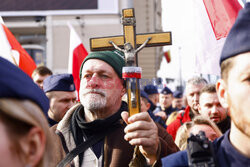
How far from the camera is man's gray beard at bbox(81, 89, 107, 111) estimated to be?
120 inches

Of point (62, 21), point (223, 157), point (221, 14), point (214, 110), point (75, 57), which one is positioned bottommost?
point (223, 157)

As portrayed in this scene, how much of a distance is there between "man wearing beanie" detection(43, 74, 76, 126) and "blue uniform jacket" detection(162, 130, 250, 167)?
8.71ft

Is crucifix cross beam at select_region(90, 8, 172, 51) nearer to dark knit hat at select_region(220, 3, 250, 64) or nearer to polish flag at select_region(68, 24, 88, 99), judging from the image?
dark knit hat at select_region(220, 3, 250, 64)

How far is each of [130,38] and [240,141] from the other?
1132 millimetres

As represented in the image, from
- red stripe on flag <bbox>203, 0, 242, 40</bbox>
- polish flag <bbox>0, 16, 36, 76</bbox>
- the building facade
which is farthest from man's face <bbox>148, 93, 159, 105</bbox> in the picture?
the building facade

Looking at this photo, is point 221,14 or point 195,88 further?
point 195,88

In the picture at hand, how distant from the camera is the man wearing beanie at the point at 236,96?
1.73m

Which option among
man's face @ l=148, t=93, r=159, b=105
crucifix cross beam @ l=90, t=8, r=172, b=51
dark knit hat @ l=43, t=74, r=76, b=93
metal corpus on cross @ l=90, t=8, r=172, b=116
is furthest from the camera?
man's face @ l=148, t=93, r=159, b=105

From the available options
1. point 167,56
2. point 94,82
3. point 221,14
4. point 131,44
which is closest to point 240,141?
point 131,44

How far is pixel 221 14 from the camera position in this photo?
346 cm

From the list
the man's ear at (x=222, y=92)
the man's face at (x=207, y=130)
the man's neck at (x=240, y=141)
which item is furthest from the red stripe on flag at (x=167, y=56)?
the man's neck at (x=240, y=141)

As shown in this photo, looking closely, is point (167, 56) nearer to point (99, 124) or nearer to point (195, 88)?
point (195, 88)

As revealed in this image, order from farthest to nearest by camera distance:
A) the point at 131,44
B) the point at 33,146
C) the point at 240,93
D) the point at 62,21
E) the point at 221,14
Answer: the point at 62,21 < the point at 221,14 < the point at 131,44 < the point at 240,93 < the point at 33,146

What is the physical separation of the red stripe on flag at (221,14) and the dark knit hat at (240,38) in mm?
1609
